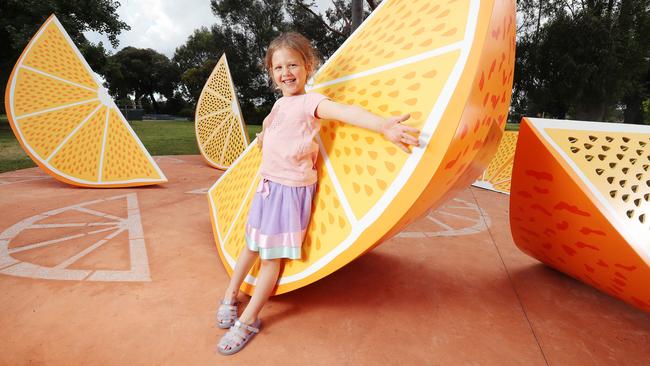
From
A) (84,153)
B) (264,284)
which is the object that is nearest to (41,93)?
(84,153)

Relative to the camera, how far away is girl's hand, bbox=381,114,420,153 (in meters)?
1.74

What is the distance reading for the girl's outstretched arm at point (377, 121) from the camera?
1.75 metres

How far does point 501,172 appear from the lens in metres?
8.29

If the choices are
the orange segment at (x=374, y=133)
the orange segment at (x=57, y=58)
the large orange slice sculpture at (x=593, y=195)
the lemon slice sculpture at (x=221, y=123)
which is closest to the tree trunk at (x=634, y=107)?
the lemon slice sculpture at (x=221, y=123)

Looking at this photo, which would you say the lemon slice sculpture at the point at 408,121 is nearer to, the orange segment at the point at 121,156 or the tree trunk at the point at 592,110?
the orange segment at the point at 121,156

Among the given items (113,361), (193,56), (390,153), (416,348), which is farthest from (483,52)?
(193,56)

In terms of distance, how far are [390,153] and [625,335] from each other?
2037mm

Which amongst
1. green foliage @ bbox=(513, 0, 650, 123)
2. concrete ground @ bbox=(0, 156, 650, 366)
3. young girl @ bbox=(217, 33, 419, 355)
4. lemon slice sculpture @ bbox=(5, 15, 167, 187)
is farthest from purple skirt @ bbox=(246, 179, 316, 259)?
green foliage @ bbox=(513, 0, 650, 123)

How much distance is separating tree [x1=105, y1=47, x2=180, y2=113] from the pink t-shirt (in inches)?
2087

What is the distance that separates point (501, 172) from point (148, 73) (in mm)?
53781

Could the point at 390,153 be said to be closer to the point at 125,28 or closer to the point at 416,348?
the point at 416,348

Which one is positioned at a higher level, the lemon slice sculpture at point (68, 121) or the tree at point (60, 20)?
the tree at point (60, 20)

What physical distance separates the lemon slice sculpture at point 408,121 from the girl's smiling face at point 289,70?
0.92 ft

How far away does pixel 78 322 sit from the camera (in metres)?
2.17
